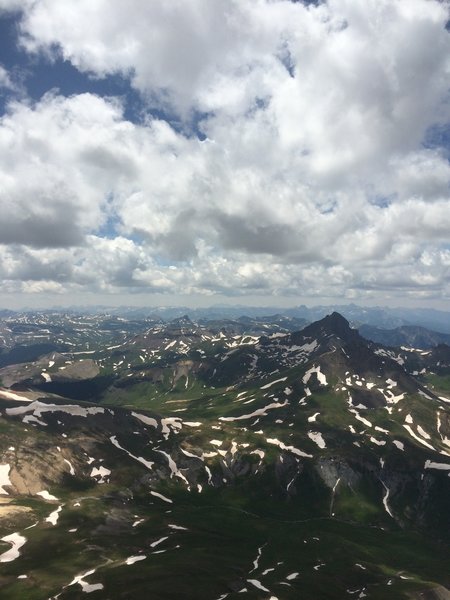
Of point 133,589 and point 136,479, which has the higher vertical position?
point 133,589

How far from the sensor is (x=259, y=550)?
13912 cm

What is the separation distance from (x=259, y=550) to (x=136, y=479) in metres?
81.0

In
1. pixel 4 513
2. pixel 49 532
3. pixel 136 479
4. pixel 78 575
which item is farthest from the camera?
pixel 136 479

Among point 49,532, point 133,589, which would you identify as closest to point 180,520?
point 49,532

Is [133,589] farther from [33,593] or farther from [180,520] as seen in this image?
[180,520]

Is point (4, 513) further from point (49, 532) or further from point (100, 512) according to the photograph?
point (100, 512)

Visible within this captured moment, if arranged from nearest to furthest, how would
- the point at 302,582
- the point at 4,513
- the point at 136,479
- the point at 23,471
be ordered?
the point at 302,582
the point at 4,513
the point at 23,471
the point at 136,479

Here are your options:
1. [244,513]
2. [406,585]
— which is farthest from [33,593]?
[244,513]

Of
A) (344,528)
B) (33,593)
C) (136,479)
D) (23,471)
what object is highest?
(33,593)

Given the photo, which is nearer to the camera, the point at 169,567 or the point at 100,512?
the point at 169,567

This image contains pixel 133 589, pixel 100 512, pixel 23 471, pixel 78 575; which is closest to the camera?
pixel 133 589

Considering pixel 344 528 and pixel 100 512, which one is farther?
pixel 344 528

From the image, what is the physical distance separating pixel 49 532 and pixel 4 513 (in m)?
20.2

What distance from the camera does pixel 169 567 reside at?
102188mm
